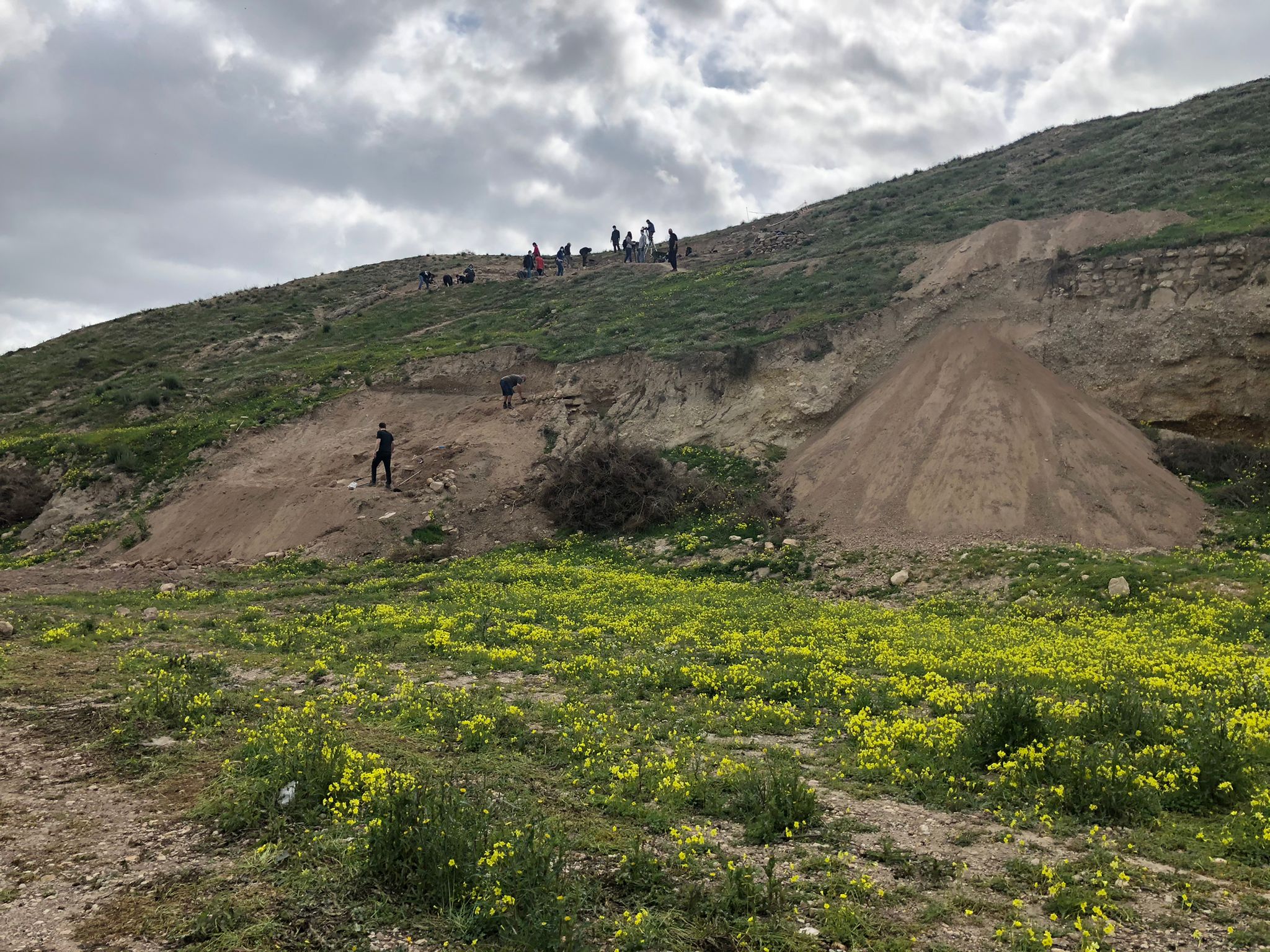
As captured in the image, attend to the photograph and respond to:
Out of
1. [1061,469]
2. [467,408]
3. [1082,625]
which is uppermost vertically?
[467,408]

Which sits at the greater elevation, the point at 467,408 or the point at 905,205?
the point at 905,205

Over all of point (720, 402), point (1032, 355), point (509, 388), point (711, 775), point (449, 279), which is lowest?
point (711, 775)

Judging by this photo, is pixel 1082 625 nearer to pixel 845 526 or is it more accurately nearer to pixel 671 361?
pixel 845 526

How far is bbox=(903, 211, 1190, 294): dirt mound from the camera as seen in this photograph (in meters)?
24.6

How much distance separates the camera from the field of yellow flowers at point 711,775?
421 cm

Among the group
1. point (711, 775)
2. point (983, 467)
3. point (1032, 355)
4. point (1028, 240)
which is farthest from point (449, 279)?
point (711, 775)

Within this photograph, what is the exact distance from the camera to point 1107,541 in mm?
15930

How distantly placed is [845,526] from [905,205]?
29239 millimetres

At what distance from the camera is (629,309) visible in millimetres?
35969

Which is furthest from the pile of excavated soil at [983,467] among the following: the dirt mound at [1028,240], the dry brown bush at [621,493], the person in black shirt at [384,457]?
the person in black shirt at [384,457]

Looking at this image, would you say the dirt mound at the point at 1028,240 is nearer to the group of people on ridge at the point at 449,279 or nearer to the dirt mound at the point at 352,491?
the dirt mound at the point at 352,491

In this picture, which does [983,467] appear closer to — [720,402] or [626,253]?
[720,402]

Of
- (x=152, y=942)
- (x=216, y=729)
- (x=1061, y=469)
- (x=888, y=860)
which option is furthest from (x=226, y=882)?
(x=1061, y=469)

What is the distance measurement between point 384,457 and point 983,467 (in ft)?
57.2
